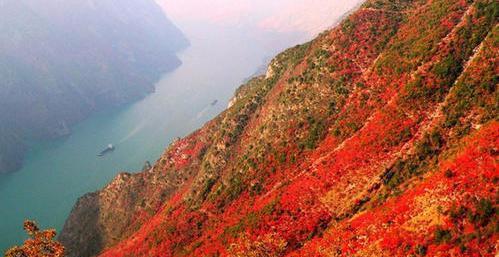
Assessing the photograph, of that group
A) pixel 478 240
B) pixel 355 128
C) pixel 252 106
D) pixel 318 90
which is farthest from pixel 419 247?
pixel 252 106

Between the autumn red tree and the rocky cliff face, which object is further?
the autumn red tree

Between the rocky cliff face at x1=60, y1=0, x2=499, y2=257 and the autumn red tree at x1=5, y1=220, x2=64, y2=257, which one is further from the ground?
the autumn red tree at x1=5, y1=220, x2=64, y2=257

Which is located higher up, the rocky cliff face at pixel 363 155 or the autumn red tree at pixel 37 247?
the autumn red tree at pixel 37 247

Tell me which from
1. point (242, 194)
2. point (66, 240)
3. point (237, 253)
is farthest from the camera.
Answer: point (66, 240)

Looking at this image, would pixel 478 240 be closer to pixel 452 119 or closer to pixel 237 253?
pixel 452 119

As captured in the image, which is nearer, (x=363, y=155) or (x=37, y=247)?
(x=37, y=247)

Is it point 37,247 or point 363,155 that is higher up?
point 37,247

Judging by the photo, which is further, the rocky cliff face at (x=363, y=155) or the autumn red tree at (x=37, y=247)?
the autumn red tree at (x=37, y=247)

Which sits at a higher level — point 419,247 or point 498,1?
point 498,1
